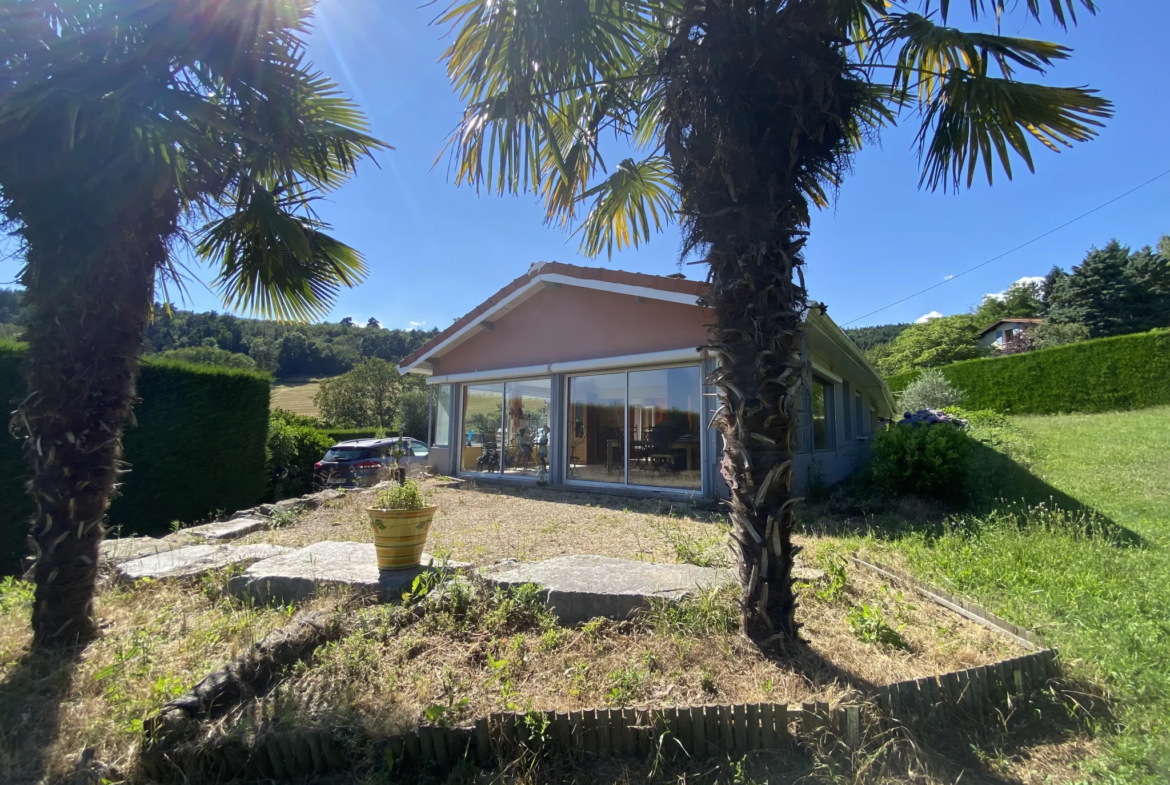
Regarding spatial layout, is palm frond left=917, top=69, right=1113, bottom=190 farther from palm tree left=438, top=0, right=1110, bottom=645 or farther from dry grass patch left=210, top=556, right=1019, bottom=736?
dry grass patch left=210, top=556, right=1019, bottom=736

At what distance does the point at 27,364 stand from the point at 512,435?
29.7ft

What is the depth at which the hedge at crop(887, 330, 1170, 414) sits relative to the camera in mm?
15523

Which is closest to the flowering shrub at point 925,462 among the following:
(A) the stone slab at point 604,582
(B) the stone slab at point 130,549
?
(A) the stone slab at point 604,582

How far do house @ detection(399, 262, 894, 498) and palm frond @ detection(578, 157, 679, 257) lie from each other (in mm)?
1615

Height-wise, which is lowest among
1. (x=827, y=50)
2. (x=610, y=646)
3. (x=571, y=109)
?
(x=610, y=646)

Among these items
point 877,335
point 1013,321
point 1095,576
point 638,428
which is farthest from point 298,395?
point 877,335

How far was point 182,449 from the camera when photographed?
8555 mm

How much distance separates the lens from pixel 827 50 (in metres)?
3.09

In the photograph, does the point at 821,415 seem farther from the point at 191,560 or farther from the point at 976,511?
the point at 191,560

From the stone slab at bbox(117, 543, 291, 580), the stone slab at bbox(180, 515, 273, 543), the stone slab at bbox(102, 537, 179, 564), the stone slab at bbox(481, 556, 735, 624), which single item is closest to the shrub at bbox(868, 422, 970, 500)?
the stone slab at bbox(481, 556, 735, 624)

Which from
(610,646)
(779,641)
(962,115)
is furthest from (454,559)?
(962,115)

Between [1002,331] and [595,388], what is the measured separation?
49.0 m

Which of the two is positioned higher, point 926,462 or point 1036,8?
point 1036,8

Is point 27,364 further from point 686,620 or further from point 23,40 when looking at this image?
point 686,620
